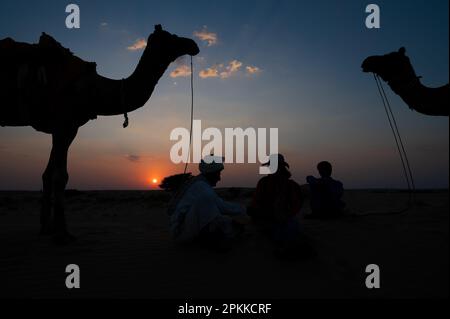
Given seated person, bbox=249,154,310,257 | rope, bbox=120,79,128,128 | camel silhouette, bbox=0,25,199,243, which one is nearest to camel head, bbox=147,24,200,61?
camel silhouette, bbox=0,25,199,243

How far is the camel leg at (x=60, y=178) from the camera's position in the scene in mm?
5754

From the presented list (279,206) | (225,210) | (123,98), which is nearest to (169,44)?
(123,98)

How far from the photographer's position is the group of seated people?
529cm

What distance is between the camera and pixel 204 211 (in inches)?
208

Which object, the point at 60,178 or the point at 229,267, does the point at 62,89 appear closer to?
the point at 60,178

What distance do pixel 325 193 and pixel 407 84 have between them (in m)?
3.60

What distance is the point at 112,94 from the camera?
6.01 m

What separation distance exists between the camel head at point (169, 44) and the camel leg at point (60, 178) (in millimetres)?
2156

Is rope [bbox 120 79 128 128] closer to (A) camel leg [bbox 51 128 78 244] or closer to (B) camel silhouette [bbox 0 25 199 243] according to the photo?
(B) camel silhouette [bbox 0 25 199 243]

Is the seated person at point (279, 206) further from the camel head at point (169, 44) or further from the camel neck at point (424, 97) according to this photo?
the camel head at point (169, 44)

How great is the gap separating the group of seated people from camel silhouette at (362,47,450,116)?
217 centimetres

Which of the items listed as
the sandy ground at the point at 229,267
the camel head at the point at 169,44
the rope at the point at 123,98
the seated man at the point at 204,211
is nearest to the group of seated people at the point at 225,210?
the seated man at the point at 204,211
